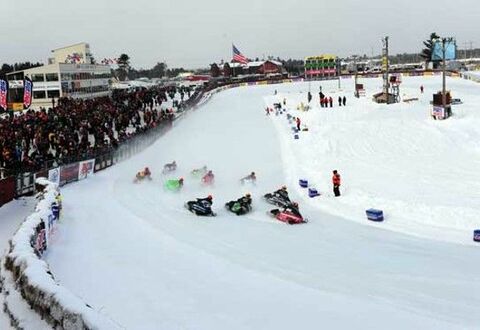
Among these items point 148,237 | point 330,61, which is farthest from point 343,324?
point 330,61

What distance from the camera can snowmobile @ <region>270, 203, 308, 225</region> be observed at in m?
18.5

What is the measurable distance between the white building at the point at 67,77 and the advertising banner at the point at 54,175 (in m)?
34.1

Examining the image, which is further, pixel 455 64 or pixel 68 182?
pixel 455 64

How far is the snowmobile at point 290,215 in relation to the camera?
18.5 meters

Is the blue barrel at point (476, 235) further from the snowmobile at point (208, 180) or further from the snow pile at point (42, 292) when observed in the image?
the snowmobile at point (208, 180)

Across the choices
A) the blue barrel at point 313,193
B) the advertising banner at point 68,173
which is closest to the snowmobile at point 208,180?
the blue barrel at point 313,193

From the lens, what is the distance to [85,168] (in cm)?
2848

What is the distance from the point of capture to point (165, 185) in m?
24.9

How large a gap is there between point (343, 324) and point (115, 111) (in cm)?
3382

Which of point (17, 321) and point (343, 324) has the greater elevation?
point (17, 321)

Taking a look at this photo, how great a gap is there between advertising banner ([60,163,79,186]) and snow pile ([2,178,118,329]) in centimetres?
1361

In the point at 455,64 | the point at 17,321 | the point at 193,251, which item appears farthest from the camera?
the point at 455,64

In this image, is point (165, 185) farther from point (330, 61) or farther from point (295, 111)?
point (330, 61)

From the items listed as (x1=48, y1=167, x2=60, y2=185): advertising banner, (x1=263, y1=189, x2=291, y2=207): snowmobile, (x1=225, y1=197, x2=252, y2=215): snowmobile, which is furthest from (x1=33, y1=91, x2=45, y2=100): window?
(x1=225, y1=197, x2=252, y2=215): snowmobile
